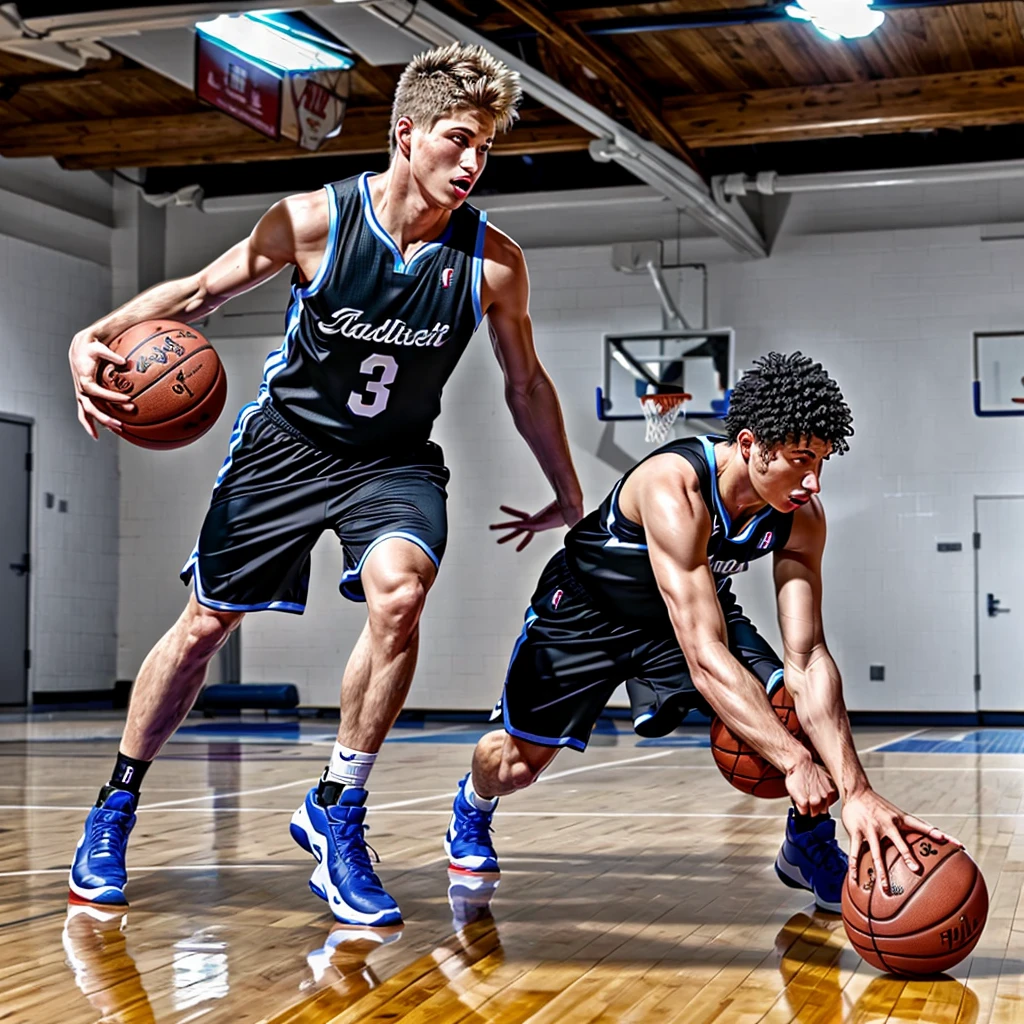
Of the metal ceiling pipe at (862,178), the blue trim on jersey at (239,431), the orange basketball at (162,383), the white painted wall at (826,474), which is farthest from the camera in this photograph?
the white painted wall at (826,474)

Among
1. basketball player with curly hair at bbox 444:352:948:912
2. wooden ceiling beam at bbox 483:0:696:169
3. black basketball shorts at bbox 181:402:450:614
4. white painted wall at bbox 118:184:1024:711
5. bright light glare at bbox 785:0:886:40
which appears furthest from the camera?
white painted wall at bbox 118:184:1024:711

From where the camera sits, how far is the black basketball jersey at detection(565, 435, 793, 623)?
3113mm

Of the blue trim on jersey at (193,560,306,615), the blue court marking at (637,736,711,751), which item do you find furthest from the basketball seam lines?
the blue court marking at (637,736,711,751)

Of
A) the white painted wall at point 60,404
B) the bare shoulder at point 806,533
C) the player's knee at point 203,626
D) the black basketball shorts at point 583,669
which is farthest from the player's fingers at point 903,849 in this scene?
the white painted wall at point 60,404

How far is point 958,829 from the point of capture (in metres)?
4.78

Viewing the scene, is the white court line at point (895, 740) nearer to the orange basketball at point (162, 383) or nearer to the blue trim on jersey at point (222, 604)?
the blue trim on jersey at point (222, 604)

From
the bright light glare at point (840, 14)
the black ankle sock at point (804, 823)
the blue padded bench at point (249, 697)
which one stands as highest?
the bright light glare at point (840, 14)

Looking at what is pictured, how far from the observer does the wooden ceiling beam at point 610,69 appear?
8.96 metres

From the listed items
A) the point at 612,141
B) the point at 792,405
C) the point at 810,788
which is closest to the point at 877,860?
the point at 810,788

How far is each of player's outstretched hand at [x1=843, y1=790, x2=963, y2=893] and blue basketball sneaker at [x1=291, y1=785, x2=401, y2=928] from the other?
951 mm

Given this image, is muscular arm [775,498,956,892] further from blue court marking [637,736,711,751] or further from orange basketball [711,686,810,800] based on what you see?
blue court marking [637,736,711,751]

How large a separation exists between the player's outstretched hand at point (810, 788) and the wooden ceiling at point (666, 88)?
23.3ft

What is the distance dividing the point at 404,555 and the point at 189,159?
10.6m

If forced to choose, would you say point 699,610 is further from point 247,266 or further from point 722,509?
point 247,266
